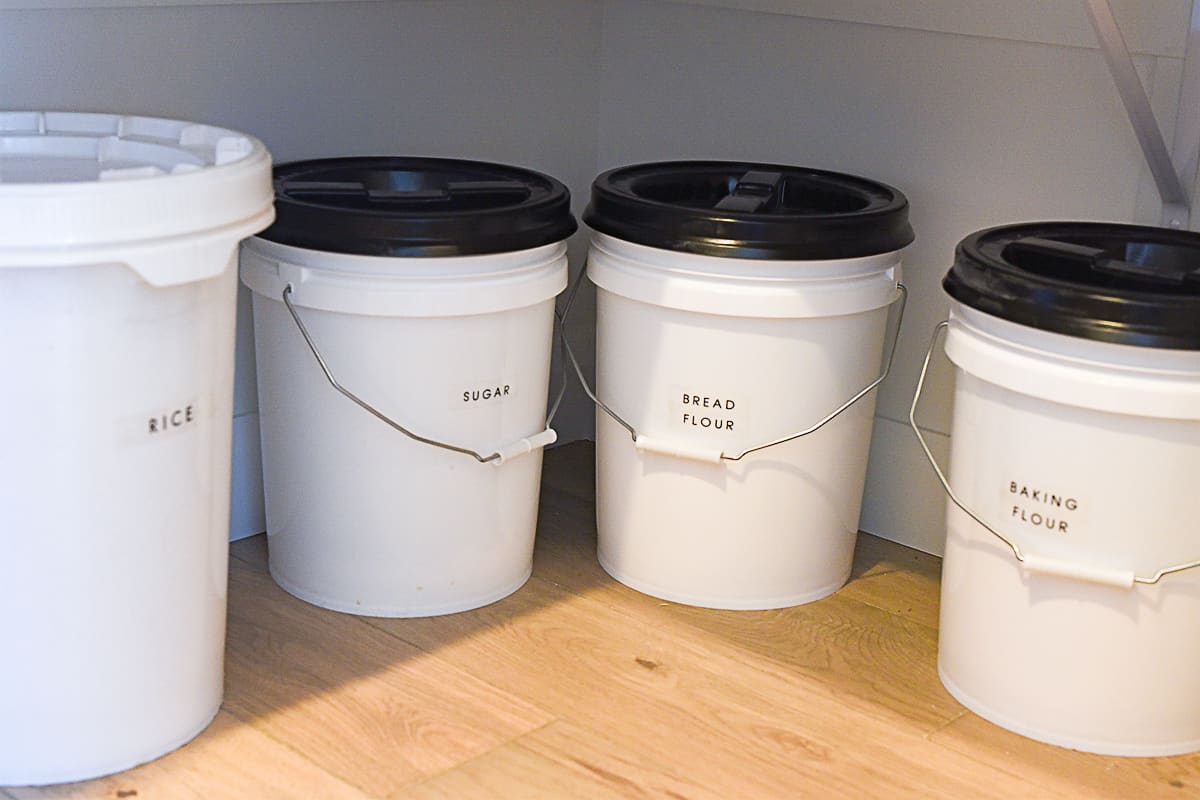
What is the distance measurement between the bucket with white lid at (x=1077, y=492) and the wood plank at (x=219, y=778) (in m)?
0.51

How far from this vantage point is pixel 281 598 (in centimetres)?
132

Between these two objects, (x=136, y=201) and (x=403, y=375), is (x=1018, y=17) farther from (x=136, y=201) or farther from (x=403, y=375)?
(x=136, y=201)

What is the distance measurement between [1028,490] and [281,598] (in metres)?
0.66

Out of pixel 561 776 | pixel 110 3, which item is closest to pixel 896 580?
pixel 561 776

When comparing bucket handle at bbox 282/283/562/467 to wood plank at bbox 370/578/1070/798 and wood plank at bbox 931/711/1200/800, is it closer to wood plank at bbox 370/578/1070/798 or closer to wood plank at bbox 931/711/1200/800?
wood plank at bbox 370/578/1070/798

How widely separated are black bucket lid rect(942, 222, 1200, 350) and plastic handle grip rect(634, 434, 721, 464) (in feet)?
0.88

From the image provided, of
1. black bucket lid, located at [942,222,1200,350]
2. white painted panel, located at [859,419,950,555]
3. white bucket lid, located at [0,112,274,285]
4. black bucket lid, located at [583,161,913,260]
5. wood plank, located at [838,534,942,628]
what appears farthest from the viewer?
white painted panel, located at [859,419,950,555]

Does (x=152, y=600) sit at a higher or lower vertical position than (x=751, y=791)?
A: higher

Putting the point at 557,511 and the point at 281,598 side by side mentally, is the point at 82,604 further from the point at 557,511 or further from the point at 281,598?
the point at 557,511

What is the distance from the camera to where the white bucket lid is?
850 mm

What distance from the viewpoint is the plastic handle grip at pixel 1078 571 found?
1.05m

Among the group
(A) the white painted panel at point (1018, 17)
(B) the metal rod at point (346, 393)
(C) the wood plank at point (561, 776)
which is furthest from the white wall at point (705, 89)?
(C) the wood plank at point (561, 776)

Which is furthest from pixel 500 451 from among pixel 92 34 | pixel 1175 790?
pixel 1175 790

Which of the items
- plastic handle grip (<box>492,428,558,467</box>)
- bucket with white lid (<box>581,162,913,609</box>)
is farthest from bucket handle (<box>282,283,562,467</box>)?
bucket with white lid (<box>581,162,913,609</box>)
